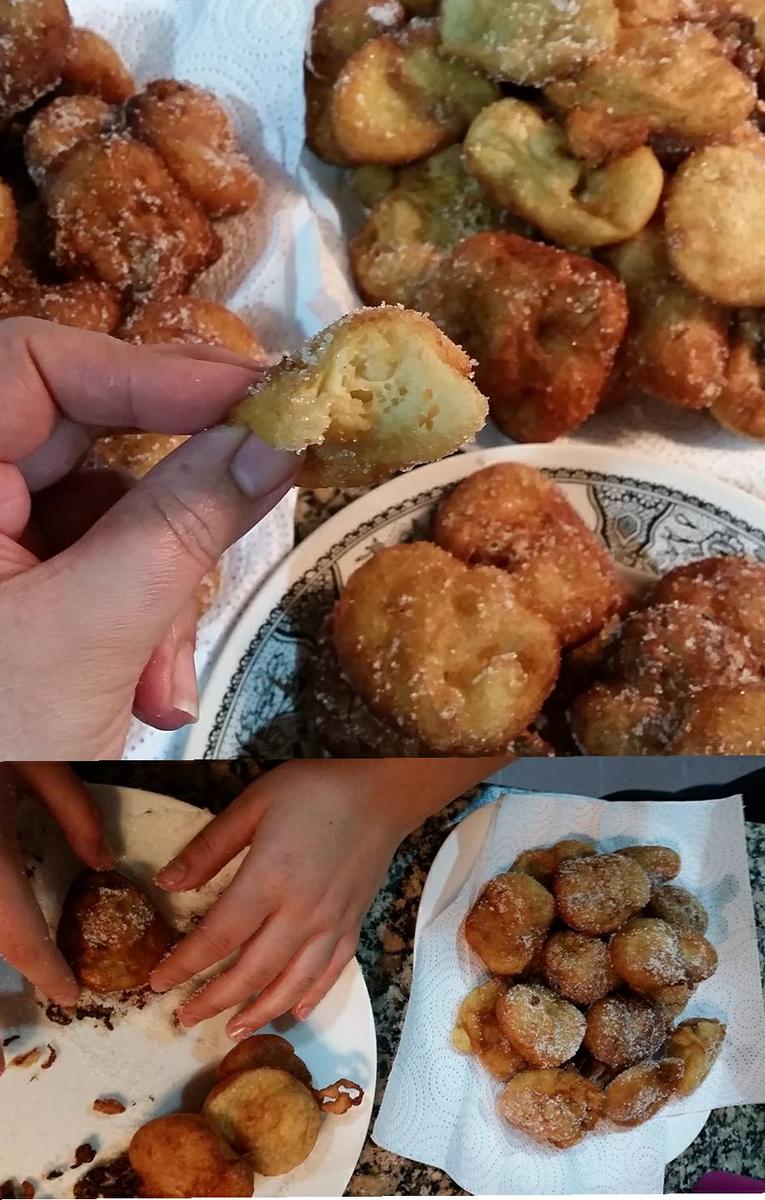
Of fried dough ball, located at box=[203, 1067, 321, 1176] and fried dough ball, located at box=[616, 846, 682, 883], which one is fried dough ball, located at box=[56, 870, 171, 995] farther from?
fried dough ball, located at box=[616, 846, 682, 883]

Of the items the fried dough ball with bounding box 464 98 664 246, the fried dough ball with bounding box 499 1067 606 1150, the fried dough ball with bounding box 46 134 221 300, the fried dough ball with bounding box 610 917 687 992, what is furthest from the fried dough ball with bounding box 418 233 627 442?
the fried dough ball with bounding box 499 1067 606 1150

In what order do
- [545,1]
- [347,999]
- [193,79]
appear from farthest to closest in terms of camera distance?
1. [193,79]
2. [545,1]
3. [347,999]

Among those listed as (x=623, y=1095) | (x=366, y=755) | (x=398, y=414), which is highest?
(x=398, y=414)

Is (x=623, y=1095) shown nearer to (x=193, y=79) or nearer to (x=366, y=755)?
(x=366, y=755)

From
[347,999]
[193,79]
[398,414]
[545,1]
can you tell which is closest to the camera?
[398,414]

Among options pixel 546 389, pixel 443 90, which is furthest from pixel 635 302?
pixel 443 90

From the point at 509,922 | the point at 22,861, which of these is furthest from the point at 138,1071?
the point at 509,922
